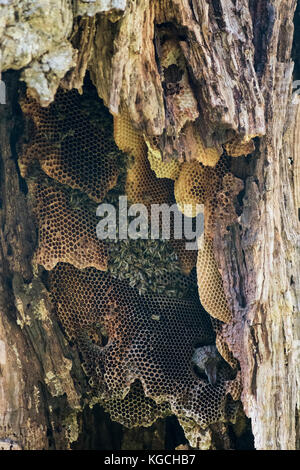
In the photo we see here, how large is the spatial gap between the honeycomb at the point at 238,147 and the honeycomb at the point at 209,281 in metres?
0.56

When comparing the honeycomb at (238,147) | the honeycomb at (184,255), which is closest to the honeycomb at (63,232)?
the honeycomb at (184,255)

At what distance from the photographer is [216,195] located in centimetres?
394

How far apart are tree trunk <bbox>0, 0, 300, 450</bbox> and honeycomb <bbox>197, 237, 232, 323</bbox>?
0.08 metres

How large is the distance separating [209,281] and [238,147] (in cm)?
84

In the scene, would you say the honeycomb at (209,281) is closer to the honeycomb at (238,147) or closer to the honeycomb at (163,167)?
the honeycomb at (163,167)

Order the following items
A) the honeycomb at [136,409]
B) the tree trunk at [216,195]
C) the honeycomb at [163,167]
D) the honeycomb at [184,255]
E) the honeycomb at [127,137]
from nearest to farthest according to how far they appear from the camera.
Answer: the tree trunk at [216,195] → the honeycomb at [127,137] → the honeycomb at [163,167] → the honeycomb at [136,409] → the honeycomb at [184,255]

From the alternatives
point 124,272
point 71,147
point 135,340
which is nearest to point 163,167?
point 71,147

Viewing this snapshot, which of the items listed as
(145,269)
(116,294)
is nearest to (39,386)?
(116,294)

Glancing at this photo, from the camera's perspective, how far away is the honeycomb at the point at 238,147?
3.76m

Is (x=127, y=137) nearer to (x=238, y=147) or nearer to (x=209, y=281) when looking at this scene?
(x=238, y=147)

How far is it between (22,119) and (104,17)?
95cm

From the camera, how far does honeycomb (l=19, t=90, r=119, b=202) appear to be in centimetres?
382

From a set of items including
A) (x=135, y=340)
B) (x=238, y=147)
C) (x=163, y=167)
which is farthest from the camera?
(x=135, y=340)

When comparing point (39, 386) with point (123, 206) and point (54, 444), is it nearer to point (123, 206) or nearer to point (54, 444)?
point (54, 444)
